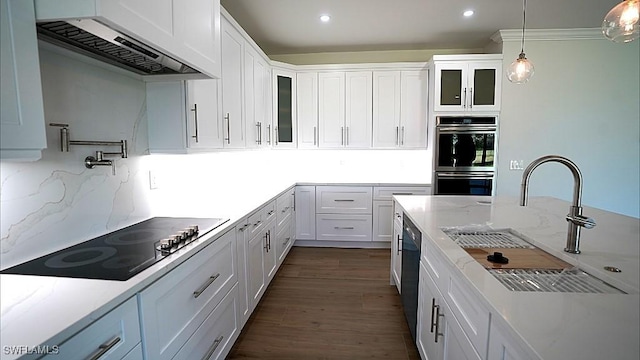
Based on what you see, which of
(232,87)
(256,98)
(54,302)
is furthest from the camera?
(256,98)

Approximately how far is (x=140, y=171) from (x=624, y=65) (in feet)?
17.4

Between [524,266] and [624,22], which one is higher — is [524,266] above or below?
below

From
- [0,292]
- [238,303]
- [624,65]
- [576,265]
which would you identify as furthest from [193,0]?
[624,65]

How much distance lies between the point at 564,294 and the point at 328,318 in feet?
5.80

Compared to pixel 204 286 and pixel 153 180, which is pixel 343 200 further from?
pixel 204 286

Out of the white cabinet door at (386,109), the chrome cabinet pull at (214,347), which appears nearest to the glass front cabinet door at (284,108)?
the white cabinet door at (386,109)

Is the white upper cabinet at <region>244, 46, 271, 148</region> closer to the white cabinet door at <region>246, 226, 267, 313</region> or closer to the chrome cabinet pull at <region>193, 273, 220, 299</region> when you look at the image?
the white cabinet door at <region>246, 226, 267, 313</region>

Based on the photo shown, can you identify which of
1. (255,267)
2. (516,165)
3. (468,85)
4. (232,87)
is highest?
(468,85)

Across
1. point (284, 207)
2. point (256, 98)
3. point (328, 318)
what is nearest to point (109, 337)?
point (328, 318)

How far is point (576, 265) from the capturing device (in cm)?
117

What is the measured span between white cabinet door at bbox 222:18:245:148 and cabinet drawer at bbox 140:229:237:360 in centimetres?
101

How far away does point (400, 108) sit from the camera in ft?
13.2

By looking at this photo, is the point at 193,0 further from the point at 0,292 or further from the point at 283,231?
the point at 283,231

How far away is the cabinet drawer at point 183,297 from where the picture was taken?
1136mm
